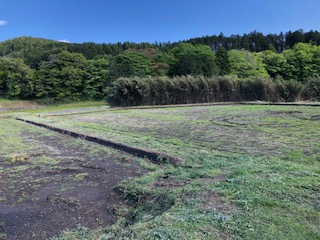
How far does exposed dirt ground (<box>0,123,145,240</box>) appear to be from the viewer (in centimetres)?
229

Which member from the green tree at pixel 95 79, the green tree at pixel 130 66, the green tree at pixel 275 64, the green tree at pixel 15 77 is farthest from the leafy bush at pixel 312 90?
the green tree at pixel 15 77

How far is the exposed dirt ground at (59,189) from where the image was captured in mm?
2291

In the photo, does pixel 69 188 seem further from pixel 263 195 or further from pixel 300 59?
pixel 300 59

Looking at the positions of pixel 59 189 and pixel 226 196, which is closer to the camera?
pixel 226 196

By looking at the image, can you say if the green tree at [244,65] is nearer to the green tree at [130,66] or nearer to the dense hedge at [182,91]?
the green tree at [130,66]

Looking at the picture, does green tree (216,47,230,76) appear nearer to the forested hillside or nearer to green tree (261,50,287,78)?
the forested hillside

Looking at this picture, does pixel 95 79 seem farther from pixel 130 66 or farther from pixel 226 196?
pixel 226 196

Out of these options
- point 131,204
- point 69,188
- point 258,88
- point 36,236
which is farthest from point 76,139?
point 258,88

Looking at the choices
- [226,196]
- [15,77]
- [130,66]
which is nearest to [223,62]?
[130,66]

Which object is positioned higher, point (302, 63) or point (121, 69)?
point (302, 63)

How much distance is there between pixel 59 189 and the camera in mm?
3059

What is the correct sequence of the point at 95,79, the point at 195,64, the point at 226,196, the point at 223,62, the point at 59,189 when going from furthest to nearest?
the point at 223,62 < the point at 95,79 < the point at 195,64 < the point at 59,189 < the point at 226,196

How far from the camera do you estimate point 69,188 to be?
309 cm

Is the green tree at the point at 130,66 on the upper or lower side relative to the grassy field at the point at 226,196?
upper
